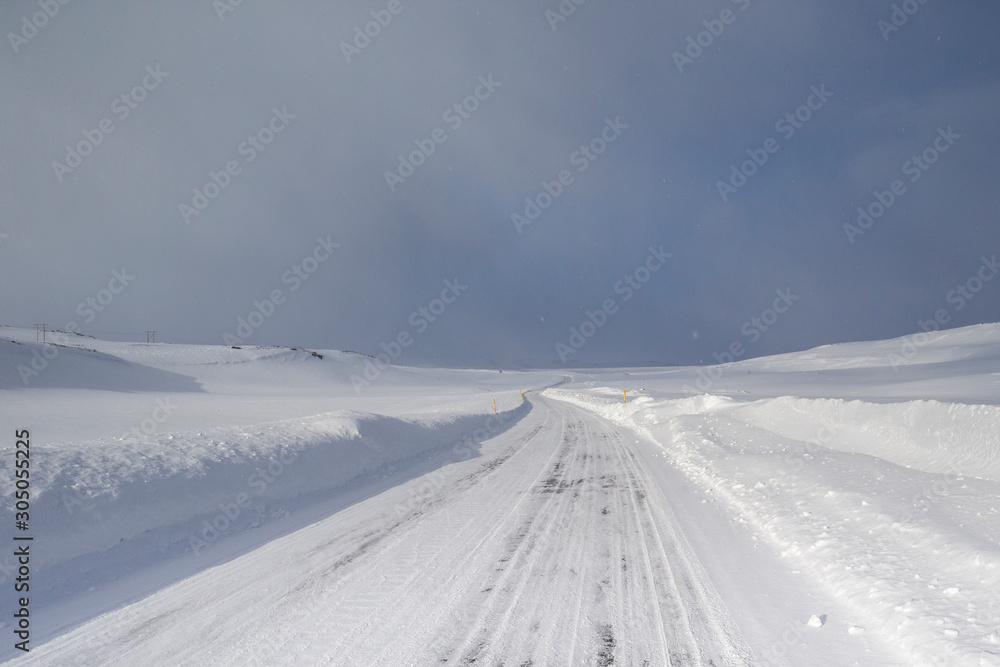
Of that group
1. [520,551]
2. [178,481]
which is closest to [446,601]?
[520,551]

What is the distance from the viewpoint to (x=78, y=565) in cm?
514

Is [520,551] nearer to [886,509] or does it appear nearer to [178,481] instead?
[886,509]

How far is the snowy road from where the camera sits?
3.43 meters

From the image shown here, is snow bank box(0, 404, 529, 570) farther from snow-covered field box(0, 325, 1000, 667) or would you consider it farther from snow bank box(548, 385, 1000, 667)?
snow bank box(548, 385, 1000, 667)

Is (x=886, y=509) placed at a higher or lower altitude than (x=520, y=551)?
higher

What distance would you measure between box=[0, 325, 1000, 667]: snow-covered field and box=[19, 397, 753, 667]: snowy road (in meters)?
0.03

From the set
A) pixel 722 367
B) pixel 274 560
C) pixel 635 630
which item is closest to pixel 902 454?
pixel 635 630

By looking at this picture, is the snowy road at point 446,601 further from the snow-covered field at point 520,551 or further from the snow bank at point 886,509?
the snow bank at point 886,509

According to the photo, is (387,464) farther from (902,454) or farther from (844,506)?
(902,454)

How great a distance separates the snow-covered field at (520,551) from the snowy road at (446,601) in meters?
0.03

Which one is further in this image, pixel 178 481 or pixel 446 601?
pixel 178 481

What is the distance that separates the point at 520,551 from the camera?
A: 5375 mm

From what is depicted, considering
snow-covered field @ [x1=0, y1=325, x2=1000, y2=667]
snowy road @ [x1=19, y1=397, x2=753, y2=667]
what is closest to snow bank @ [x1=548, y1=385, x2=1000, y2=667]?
snow-covered field @ [x1=0, y1=325, x2=1000, y2=667]

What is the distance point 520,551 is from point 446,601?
1.42m
